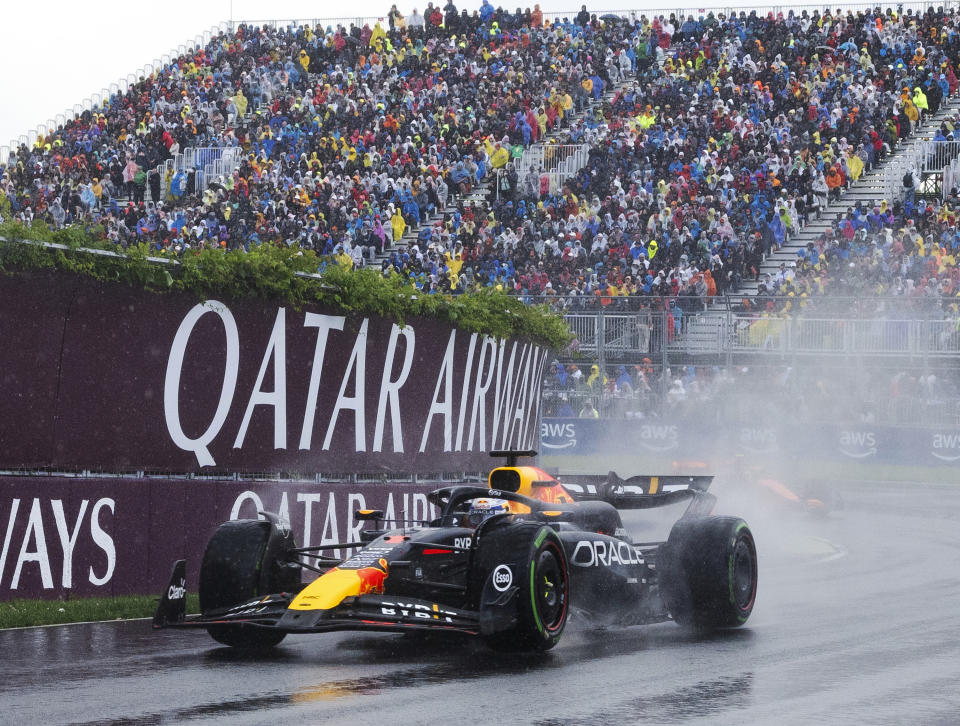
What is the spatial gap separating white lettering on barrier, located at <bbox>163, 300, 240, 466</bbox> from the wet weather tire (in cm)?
279

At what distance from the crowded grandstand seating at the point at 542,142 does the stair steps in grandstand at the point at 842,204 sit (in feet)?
0.88

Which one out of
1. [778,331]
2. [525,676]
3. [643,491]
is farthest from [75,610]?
[778,331]

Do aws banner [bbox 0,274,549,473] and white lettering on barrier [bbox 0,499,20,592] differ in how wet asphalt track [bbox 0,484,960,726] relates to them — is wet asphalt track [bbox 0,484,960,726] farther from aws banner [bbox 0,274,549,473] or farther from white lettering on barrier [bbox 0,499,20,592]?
aws banner [bbox 0,274,549,473]

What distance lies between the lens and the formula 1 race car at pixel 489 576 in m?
8.23

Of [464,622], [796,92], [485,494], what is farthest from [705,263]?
[464,622]

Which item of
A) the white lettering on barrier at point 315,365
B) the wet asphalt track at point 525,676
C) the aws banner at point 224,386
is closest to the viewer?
the wet asphalt track at point 525,676

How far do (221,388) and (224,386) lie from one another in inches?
1.4

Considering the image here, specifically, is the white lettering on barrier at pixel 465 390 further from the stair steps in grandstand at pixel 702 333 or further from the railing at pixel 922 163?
the railing at pixel 922 163

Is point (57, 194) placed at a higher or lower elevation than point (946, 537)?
higher

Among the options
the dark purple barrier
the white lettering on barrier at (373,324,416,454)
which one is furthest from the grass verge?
the white lettering on barrier at (373,324,416,454)

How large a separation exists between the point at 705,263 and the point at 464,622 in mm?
23832

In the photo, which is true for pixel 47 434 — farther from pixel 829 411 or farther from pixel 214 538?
pixel 829 411

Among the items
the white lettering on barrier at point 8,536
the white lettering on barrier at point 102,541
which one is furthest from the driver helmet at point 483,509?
the white lettering on barrier at point 8,536

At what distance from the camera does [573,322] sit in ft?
90.9
